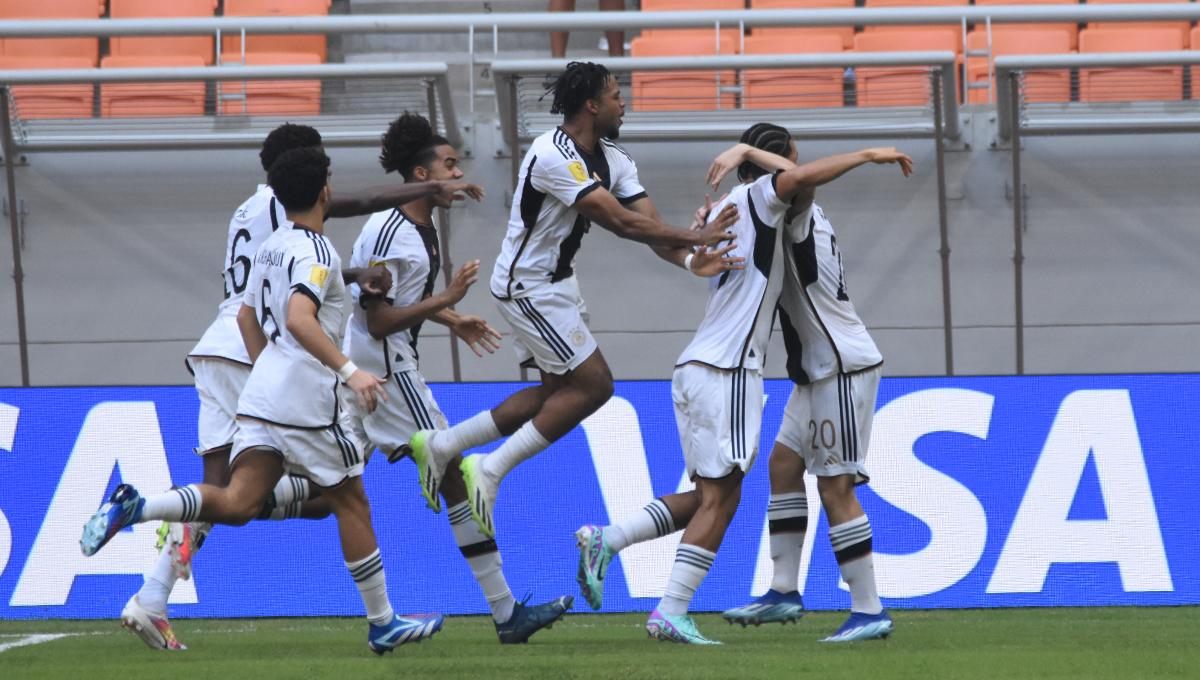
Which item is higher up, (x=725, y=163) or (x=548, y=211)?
(x=725, y=163)

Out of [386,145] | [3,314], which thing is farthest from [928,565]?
[3,314]

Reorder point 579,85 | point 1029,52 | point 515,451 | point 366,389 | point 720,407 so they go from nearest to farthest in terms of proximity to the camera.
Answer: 1. point 366,389
2. point 720,407
3. point 579,85
4. point 515,451
5. point 1029,52

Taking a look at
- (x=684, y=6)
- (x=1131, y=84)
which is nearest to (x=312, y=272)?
(x=1131, y=84)

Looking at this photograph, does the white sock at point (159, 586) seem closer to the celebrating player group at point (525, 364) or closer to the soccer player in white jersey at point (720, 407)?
the celebrating player group at point (525, 364)

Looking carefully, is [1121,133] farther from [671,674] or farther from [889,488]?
[671,674]

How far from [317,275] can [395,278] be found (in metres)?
1.32

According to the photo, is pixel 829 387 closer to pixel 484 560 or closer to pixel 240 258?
pixel 484 560

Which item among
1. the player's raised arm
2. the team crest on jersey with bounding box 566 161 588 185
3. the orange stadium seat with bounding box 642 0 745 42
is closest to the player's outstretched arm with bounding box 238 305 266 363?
the team crest on jersey with bounding box 566 161 588 185

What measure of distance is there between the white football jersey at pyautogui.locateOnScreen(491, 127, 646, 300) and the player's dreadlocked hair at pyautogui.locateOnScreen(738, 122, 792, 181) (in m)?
0.51

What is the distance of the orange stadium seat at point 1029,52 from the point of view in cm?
1084

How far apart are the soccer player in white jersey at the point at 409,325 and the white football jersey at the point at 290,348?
96 cm

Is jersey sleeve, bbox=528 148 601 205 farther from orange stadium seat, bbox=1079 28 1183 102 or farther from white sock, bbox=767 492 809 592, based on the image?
orange stadium seat, bbox=1079 28 1183 102

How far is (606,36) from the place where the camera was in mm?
13414

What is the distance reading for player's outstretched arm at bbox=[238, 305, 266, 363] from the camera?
6453mm
